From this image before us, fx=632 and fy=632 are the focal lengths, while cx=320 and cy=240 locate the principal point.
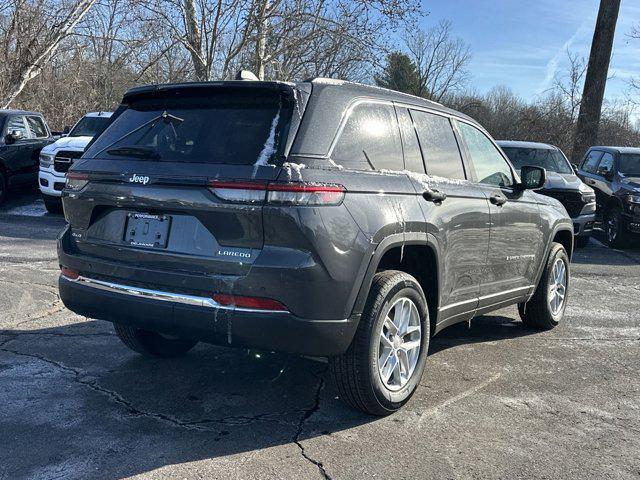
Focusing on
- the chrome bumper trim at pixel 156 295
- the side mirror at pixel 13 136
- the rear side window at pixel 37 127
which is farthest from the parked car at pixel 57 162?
the chrome bumper trim at pixel 156 295

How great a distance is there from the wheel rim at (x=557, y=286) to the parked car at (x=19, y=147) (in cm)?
1114

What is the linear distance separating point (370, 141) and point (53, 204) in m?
10.7

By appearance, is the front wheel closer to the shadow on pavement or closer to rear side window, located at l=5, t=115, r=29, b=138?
the shadow on pavement

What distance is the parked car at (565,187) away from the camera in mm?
11086

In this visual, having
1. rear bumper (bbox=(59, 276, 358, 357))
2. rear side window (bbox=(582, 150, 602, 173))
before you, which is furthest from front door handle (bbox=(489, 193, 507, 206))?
rear side window (bbox=(582, 150, 602, 173))

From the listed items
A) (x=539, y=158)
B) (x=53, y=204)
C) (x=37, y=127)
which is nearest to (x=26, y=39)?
(x=37, y=127)

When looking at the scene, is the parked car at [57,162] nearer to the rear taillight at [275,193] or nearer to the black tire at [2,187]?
the black tire at [2,187]

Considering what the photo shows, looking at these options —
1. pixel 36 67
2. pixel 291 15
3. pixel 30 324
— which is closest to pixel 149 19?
pixel 291 15

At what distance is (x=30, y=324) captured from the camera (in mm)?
5457

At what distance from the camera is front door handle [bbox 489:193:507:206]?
15.6 ft

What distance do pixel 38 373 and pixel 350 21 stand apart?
13.1 meters

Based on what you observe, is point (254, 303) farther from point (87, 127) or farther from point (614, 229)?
point (87, 127)

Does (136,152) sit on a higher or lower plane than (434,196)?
higher

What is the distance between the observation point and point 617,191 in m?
12.0
